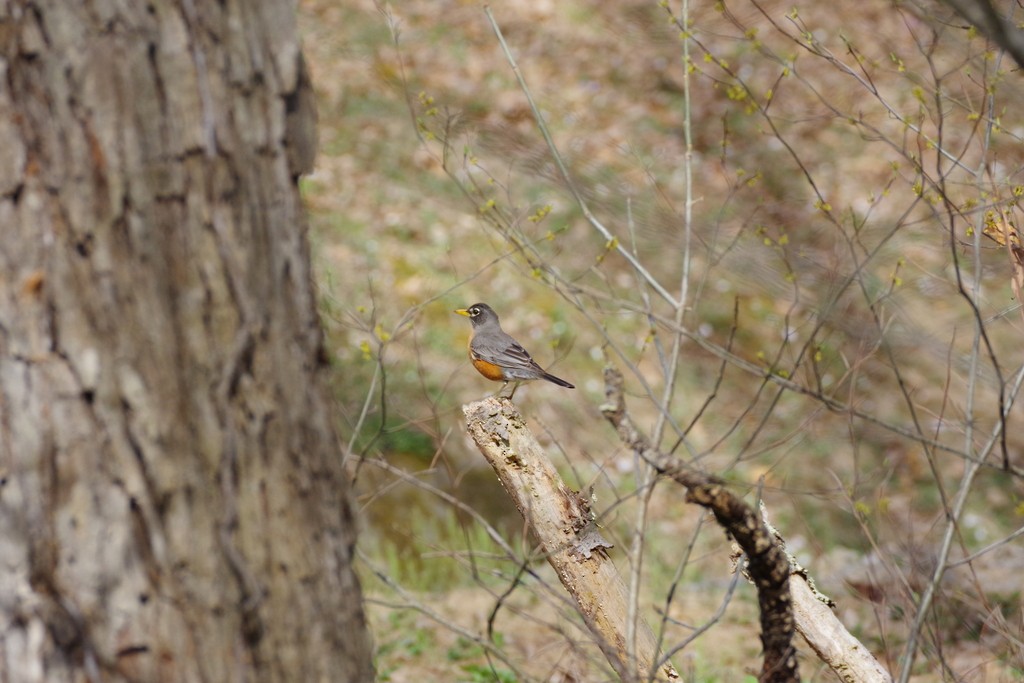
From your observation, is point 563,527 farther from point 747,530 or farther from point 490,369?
point 490,369

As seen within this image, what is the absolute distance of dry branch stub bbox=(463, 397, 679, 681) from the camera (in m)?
3.32

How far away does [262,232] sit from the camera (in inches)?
65.2

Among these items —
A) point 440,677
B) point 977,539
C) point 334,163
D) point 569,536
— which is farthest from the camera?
point 334,163

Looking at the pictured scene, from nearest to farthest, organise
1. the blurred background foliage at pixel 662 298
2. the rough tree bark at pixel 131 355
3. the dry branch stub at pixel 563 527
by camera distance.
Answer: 1. the rough tree bark at pixel 131 355
2. the dry branch stub at pixel 563 527
3. the blurred background foliage at pixel 662 298

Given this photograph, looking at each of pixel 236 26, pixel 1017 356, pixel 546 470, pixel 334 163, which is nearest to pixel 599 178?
pixel 334 163

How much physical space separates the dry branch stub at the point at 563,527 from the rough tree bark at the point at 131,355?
1.61 meters

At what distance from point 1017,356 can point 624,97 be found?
539 centimetres

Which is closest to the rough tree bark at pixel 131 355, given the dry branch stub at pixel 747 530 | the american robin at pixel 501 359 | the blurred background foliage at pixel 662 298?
the dry branch stub at pixel 747 530

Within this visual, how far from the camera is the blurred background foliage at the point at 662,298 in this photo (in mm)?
4766

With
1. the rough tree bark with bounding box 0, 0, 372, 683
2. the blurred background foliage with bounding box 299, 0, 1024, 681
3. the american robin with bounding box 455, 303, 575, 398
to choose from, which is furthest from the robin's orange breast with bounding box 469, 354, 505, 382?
the rough tree bark with bounding box 0, 0, 372, 683

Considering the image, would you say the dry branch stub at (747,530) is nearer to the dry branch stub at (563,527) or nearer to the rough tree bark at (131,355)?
the dry branch stub at (563,527)

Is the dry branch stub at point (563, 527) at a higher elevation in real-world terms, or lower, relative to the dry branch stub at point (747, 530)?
lower

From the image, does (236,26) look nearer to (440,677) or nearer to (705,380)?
(440,677)

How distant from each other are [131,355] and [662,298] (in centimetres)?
546
